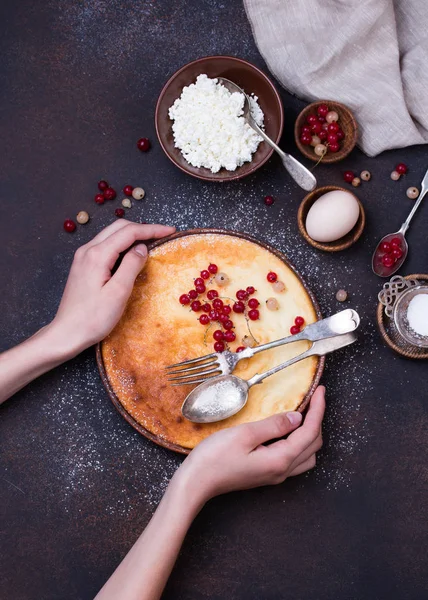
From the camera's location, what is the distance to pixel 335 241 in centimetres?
129

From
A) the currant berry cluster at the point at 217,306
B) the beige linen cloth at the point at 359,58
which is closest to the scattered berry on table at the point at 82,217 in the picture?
the currant berry cluster at the point at 217,306

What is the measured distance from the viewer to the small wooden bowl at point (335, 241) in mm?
1257

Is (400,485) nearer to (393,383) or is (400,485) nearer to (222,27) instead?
(393,383)

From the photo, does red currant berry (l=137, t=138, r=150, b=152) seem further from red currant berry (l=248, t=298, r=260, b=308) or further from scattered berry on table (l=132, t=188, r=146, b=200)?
red currant berry (l=248, t=298, r=260, b=308)

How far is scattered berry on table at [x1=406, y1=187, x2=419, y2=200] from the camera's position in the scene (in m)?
1.31

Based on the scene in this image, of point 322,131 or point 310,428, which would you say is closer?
point 310,428

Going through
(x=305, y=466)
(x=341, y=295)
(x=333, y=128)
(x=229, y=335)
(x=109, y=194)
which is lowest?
(x=305, y=466)

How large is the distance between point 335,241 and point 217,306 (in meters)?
0.27

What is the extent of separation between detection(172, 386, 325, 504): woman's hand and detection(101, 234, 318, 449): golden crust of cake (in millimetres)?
76

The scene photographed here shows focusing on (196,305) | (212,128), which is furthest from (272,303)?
(212,128)

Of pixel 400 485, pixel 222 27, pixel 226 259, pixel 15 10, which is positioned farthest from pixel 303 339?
pixel 15 10

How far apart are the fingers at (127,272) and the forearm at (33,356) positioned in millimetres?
143

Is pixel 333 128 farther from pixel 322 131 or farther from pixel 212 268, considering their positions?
pixel 212 268

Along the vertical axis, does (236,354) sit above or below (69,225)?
below
